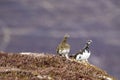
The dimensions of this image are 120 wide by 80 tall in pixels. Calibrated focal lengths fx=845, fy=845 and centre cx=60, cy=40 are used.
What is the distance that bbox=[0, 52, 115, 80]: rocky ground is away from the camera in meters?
41.1

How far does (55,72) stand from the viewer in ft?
140

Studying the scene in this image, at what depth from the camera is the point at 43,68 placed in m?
44.8

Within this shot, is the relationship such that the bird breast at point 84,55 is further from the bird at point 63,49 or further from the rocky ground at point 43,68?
the bird at point 63,49

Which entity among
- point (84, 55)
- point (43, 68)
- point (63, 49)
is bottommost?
point (43, 68)

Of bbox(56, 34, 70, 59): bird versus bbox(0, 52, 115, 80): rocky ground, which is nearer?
bbox(0, 52, 115, 80): rocky ground

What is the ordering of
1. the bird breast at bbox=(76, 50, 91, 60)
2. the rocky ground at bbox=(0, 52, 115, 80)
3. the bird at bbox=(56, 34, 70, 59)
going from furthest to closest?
1. the bird breast at bbox=(76, 50, 91, 60)
2. the bird at bbox=(56, 34, 70, 59)
3. the rocky ground at bbox=(0, 52, 115, 80)

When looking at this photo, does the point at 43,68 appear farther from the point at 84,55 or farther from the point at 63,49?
the point at 84,55

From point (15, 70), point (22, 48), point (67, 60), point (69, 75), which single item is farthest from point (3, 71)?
point (22, 48)

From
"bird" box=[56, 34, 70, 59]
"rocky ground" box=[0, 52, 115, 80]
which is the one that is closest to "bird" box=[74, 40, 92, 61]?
"rocky ground" box=[0, 52, 115, 80]

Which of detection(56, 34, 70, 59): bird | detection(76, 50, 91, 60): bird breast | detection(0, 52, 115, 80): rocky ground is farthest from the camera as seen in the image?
detection(76, 50, 91, 60): bird breast

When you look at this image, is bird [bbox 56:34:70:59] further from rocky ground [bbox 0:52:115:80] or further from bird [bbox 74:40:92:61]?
bird [bbox 74:40:92:61]

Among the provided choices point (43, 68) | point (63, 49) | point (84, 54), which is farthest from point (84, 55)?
point (43, 68)

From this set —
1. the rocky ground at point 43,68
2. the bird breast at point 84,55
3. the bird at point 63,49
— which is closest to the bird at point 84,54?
the bird breast at point 84,55

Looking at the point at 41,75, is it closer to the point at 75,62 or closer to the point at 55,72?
the point at 55,72
